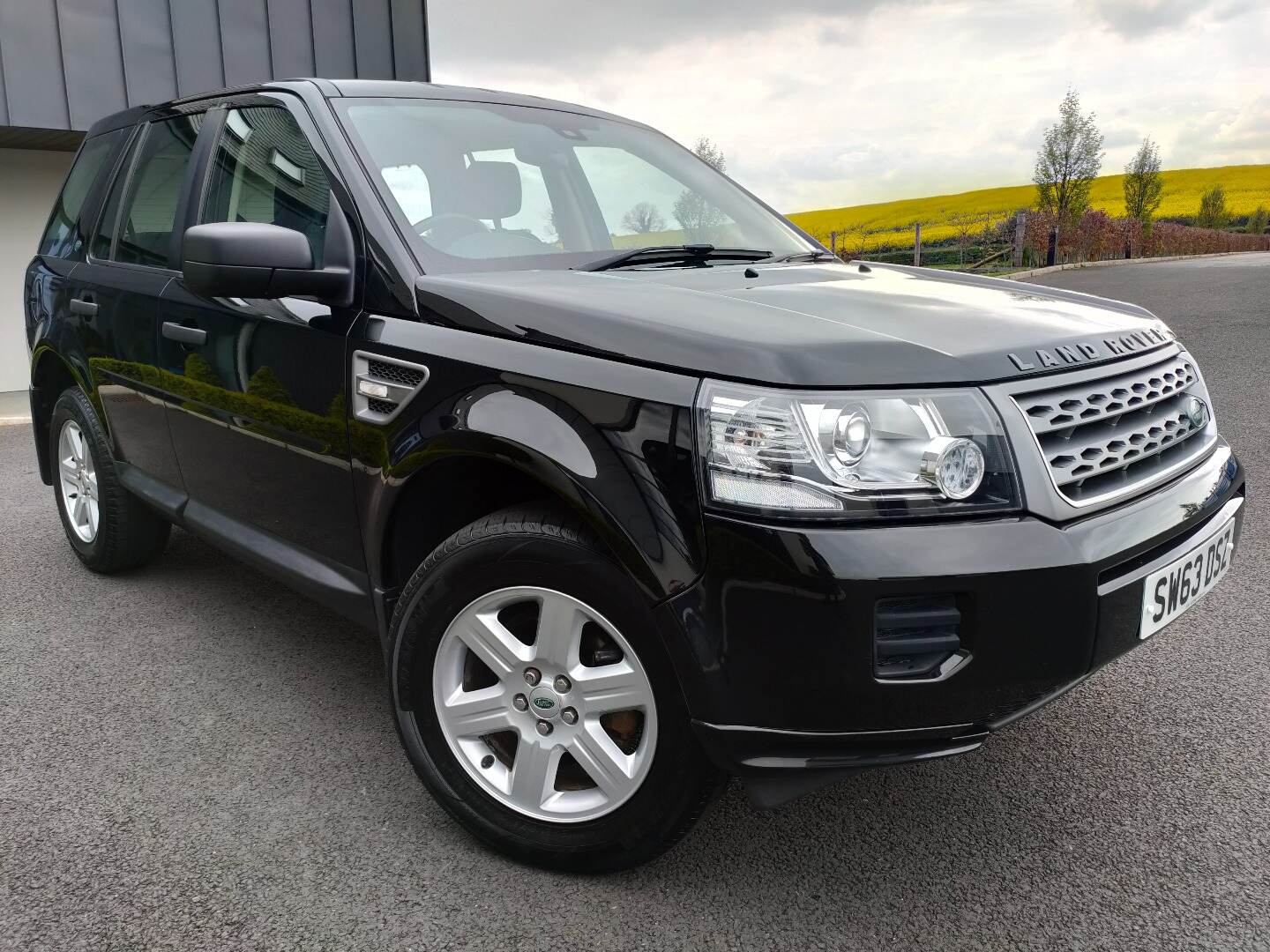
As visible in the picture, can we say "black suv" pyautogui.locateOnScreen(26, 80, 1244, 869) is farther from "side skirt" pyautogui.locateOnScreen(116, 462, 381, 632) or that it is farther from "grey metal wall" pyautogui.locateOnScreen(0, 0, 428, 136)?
"grey metal wall" pyautogui.locateOnScreen(0, 0, 428, 136)

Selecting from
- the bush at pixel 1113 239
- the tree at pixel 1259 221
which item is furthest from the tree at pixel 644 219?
the tree at pixel 1259 221

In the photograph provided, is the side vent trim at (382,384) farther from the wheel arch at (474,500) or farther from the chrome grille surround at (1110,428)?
the chrome grille surround at (1110,428)

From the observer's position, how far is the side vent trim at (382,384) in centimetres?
221

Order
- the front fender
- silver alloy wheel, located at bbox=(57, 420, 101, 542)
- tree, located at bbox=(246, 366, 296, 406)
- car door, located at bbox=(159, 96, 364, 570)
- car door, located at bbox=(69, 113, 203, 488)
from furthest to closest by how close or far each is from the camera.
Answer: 1. silver alloy wheel, located at bbox=(57, 420, 101, 542)
2. car door, located at bbox=(69, 113, 203, 488)
3. tree, located at bbox=(246, 366, 296, 406)
4. car door, located at bbox=(159, 96, 364, 570)
5. the front fender

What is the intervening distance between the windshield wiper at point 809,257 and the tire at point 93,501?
2567 millimetres

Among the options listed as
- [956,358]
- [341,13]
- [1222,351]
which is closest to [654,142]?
[956,358]

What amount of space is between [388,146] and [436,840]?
1.74 meters

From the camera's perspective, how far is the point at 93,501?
4059 mm

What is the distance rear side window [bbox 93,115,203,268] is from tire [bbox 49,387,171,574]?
0.69 meters

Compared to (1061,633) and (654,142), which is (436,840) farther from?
(654,142)

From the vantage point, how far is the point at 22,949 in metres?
1.92

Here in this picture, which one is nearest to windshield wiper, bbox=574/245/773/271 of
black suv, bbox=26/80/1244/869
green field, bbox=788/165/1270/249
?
black suv, bbox=26/80/1244/869

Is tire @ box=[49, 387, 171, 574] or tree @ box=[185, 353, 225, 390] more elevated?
tree @ box=[185, 353, 225, 390]

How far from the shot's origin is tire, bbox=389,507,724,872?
6.22ft
